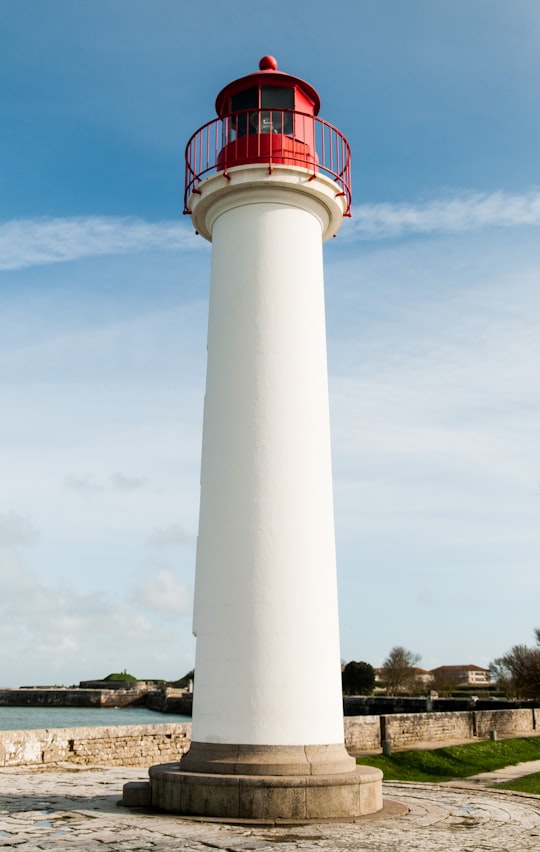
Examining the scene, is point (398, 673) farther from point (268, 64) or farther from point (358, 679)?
point (268, 64)

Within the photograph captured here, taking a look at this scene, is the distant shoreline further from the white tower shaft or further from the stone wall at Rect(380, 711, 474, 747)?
the white tower shaft

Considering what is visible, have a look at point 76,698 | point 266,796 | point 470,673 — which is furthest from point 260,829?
point 470,673

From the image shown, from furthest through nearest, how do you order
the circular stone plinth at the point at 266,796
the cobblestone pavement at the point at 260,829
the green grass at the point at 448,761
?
the green grass at the point at 448,761 → the circular stone plinth at the point at 266,796 → the cobblestone pavement at the point at 260,829

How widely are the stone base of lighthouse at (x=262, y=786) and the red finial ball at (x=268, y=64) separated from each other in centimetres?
876

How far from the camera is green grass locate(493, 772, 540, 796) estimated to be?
13.8 meters

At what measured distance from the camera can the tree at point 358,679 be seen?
58.4 m

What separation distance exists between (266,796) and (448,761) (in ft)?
41.2

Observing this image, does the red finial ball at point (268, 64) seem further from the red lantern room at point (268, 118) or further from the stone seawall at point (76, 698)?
the stone seawall at point (76, 698)

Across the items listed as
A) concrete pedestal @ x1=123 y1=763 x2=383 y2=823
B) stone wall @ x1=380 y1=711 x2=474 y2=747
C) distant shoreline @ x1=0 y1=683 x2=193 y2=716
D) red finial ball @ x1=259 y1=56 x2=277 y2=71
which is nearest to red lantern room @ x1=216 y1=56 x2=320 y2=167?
red finial ball @ x1=259 y1=56 x2=277 y2=71

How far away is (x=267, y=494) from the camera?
9.26m

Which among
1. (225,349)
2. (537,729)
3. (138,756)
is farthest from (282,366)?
(537,729)

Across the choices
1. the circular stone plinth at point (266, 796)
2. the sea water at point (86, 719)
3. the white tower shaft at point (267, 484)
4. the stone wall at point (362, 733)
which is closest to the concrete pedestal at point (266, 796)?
the circular stone plinth at point (266, 796)

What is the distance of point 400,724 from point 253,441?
14.9 m

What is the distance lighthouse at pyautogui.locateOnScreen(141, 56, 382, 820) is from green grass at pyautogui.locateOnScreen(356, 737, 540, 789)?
28.6 feet
